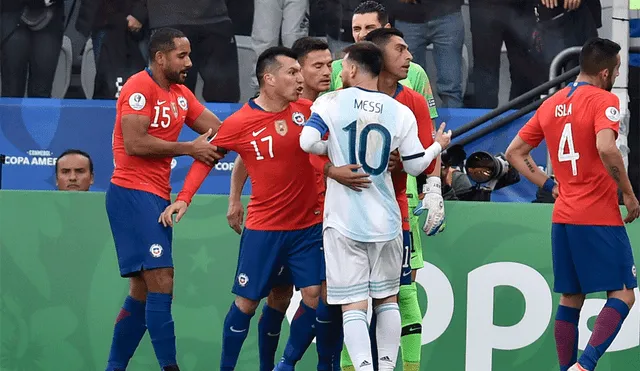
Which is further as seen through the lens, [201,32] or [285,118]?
[201,32]

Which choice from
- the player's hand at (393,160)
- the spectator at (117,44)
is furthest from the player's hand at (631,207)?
the spectator at (117,44)

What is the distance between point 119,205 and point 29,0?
12.6ft

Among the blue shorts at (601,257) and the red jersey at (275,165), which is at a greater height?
the red jersey at (275,165)

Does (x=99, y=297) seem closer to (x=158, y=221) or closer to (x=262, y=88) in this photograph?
(x=158, y=221)

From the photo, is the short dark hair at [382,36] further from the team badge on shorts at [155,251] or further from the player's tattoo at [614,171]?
the team badge on shorts at [155,251]

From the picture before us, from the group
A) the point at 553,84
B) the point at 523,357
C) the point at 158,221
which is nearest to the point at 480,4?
the point at 553,84

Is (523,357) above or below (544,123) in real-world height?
below

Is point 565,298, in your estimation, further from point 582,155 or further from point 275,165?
point 275,165

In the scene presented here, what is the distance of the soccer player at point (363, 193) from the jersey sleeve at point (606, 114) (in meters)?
1.08

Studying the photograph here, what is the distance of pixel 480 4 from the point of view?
401 inches

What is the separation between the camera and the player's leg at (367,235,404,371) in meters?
6.74

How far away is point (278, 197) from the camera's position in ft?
23.7

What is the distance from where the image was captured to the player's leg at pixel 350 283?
6668 mm

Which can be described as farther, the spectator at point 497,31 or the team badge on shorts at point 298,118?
the spectator at point 497,31
